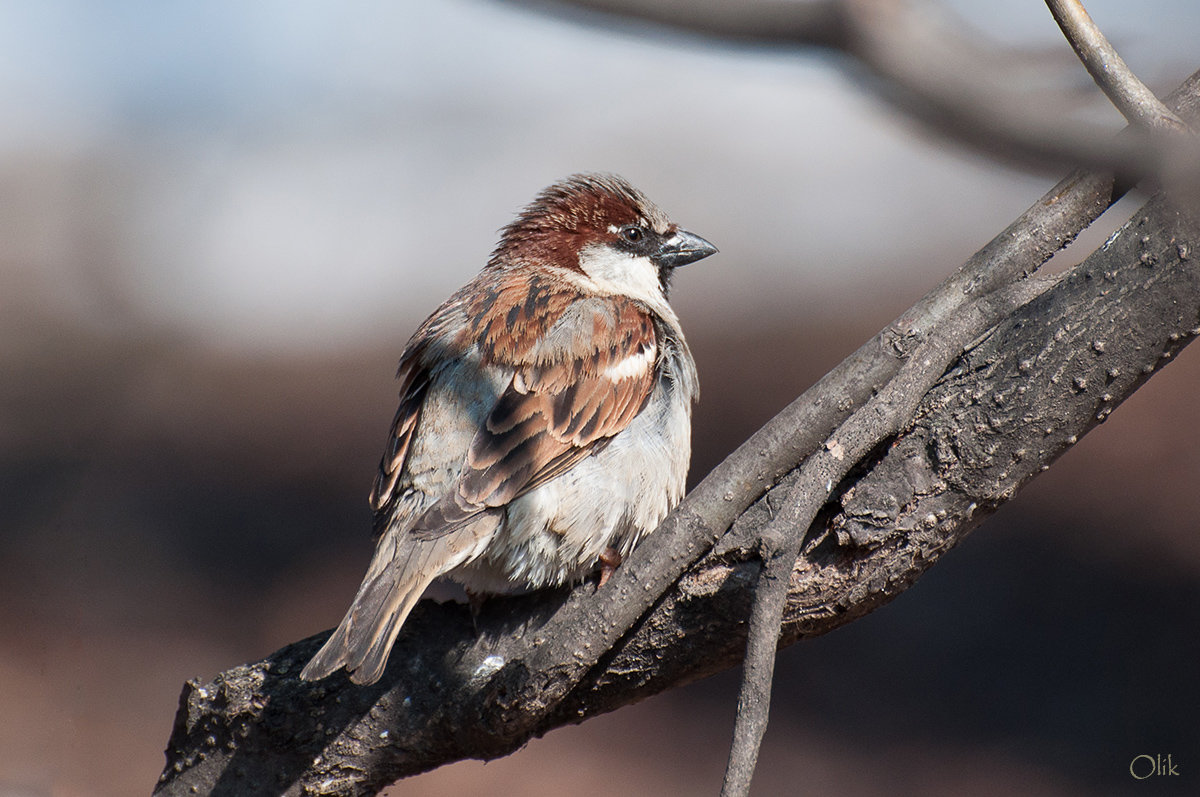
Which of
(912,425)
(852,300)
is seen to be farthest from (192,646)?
(852,300)

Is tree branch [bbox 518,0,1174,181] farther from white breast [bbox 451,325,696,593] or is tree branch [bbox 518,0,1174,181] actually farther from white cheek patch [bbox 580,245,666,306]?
white cheek patch [bbox 580,245,666,306]

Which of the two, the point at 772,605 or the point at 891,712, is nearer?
the point at 772,605

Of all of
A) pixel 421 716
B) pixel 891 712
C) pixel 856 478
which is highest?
pixel 891 712

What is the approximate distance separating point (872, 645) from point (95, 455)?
6.39 metres

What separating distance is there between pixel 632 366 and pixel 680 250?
899 mm

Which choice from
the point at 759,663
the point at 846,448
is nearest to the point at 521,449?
the point at 846,448

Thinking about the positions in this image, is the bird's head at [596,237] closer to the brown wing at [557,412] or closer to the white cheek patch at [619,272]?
the white cheek patch at [619,272]

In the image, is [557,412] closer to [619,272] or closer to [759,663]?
[619,272]

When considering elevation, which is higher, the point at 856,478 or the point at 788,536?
the point at 856,478

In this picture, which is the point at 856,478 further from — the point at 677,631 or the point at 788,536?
the point at 677,631

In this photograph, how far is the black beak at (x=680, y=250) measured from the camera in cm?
389

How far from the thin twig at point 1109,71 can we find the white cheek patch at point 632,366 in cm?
176

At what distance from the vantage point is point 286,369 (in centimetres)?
1085

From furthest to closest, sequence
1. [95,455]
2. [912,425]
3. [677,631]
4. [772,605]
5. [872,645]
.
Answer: [95,455] → [872,645] → [677,631] → [912,425] → [772,605]
